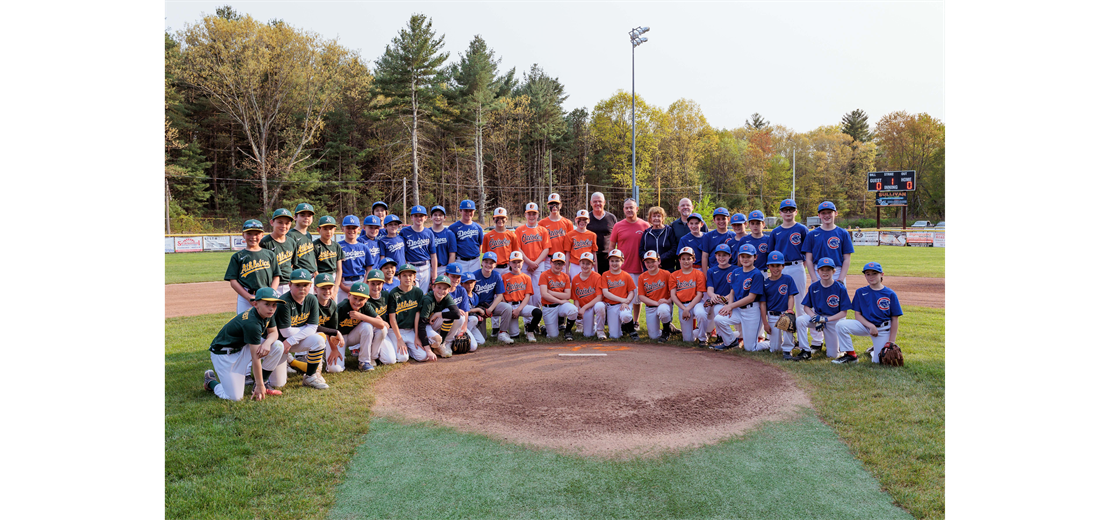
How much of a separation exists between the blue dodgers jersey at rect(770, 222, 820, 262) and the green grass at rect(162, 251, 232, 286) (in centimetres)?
1790

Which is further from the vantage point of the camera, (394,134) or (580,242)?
(394,134)

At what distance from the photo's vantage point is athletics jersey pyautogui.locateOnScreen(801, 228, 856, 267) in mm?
8062

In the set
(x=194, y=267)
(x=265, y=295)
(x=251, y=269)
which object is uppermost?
(x=251, y=269)

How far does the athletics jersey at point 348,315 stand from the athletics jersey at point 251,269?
1054 mm

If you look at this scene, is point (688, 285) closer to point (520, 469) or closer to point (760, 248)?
point (760, 248)

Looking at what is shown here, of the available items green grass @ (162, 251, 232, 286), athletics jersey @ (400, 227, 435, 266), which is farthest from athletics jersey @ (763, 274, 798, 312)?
green grass @ (162, 251, 232, 286)

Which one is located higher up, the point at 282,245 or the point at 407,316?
the point at 282,245

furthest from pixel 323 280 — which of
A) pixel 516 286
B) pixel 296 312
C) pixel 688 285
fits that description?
pixel 688 285

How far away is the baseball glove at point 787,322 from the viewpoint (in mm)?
7711

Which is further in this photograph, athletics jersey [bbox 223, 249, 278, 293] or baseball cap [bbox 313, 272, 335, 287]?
baseball cap [bbox 313, 272, 335, 287]

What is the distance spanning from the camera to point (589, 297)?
9586 millimetres

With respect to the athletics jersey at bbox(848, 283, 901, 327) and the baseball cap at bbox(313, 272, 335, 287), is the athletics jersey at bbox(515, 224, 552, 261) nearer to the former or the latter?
the baseball cap at bbox(313, 272, 335, 287)

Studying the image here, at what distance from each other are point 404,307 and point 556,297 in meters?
2.76

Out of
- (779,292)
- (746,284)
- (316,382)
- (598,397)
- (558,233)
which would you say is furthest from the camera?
(558,233)
